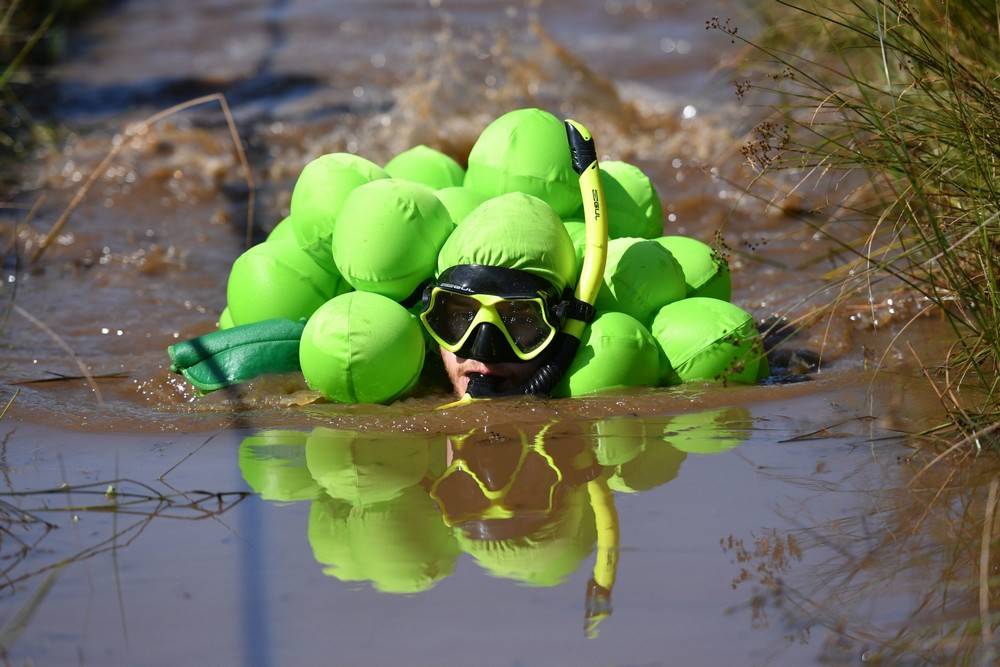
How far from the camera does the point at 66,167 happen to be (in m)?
8.70

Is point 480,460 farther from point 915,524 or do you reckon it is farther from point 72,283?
point 72,283

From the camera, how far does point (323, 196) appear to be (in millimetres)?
4727

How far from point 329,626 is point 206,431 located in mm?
1655

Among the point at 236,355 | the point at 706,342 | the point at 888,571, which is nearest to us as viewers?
the point at 888,571

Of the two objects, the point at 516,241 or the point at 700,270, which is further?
the point at 700,270

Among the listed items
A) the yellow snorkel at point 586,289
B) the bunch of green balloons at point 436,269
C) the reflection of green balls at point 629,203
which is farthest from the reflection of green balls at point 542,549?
the reflection of green balls at point 629,203

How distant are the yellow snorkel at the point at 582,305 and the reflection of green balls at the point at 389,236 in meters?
0.53

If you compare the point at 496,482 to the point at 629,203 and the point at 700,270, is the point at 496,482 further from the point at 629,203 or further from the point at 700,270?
the point at 629,203

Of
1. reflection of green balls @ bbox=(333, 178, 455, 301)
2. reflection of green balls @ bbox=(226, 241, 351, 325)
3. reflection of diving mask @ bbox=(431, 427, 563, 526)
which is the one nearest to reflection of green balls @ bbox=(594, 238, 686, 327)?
reflection of green balls @ bbox=(333, 178, 455, 301)

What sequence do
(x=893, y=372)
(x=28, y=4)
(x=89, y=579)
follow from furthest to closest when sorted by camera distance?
(x=28, y=4)
(x=893, y=372)
(x=89, y=579)

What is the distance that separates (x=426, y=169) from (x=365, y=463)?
181 cm

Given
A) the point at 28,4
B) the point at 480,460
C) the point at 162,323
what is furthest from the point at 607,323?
the point at 28,4

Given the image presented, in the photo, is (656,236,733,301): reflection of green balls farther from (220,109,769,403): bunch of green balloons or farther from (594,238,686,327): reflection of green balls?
(594,238,686,327): reflection of green balls

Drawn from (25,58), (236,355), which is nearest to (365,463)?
(236,355)
